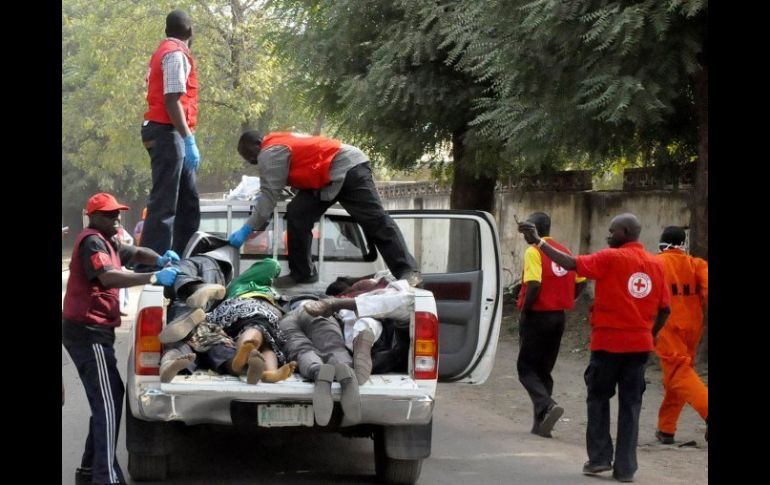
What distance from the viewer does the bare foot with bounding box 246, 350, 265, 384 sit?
6090mm

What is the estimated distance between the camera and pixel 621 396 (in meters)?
7.30

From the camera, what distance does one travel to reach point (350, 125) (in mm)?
14656

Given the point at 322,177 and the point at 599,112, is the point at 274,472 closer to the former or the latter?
the point at 322,177

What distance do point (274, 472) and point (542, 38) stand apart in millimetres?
4645

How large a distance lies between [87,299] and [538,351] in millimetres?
4016

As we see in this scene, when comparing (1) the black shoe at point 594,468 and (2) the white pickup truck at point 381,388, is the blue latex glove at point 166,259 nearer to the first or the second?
(2) the white pickup truck at point 381,388

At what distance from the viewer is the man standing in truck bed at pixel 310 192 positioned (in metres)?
8.01

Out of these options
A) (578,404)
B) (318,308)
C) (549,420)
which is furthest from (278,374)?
(578,404)

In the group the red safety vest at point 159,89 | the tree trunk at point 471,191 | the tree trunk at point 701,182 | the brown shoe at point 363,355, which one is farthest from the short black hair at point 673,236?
the tree trunk at point 471,191

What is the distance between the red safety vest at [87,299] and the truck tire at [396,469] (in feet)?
6.17

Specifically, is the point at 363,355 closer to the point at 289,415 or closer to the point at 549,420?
the point at 289,415

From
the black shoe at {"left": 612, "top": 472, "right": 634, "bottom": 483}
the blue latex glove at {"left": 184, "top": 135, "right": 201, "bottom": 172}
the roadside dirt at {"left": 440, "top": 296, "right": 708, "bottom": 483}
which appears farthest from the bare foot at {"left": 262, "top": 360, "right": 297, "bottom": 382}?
the blue latex glove at {"left": 184, "top": 135, "right": 201, "bottom": 172}

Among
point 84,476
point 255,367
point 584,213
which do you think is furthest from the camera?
point 584,213
